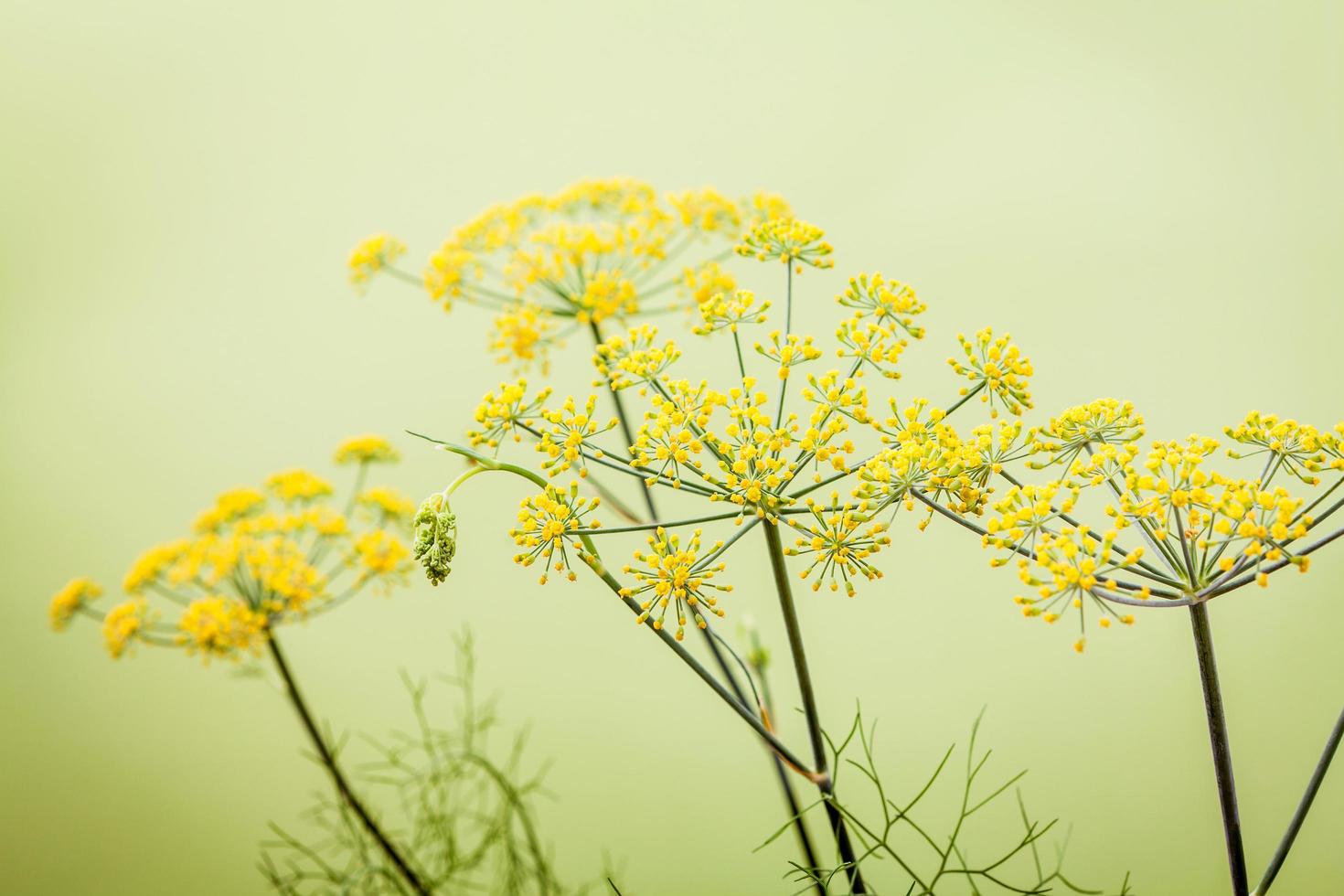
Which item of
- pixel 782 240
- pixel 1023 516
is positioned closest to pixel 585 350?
pixel 782 240

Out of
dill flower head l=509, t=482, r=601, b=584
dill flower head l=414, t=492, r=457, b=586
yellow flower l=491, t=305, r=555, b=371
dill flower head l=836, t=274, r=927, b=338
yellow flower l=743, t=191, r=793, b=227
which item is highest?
yellow flower l=743, t=191, r=793, b=227

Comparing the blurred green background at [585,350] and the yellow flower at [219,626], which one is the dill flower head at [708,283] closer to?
the yellow flower at [219,626]

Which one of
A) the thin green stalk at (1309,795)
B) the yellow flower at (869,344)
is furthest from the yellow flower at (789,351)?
the thin green stalk at (1309,795)

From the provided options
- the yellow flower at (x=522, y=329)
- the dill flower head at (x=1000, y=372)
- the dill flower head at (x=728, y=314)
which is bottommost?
the dill flower head at (x=1000, y=372)

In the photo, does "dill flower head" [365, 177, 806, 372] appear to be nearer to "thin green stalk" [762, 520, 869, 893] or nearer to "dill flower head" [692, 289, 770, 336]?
"dill flower head" [692, 289, 770, 336]

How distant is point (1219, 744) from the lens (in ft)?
1.75

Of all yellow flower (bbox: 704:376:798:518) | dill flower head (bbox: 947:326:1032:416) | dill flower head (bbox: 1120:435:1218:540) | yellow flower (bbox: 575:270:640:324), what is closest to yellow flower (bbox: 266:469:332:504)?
yellow flower (bbox: 575:270:640:324)

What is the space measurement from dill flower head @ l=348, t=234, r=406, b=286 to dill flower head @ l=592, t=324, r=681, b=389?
483 mm

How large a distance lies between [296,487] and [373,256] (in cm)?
29

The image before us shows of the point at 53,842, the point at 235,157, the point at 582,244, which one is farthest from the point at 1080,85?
the point at 53,842

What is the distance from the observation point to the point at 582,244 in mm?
849

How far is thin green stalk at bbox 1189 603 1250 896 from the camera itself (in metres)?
0.53

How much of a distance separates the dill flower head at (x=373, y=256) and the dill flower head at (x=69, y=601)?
0.52m

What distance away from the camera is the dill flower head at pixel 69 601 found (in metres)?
1.08
